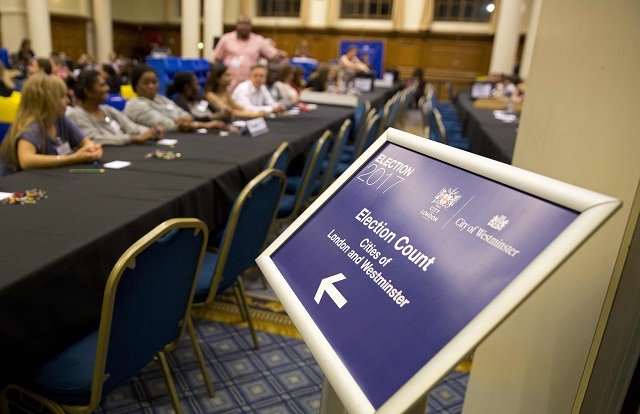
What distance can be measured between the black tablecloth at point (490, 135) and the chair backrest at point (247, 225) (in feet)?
6.36

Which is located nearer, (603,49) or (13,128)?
Result: (603,49)

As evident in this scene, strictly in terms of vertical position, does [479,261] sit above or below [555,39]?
below

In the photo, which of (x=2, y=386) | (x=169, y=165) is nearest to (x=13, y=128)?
(x=169, y=165)

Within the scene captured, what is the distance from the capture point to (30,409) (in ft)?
4.52

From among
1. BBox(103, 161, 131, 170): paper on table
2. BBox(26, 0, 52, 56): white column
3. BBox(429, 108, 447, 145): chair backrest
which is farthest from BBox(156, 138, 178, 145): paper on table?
BBox(26, 0, 52, 56): white column

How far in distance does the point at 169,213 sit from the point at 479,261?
4.81ft

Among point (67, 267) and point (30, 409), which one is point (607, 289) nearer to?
point (67, 267)

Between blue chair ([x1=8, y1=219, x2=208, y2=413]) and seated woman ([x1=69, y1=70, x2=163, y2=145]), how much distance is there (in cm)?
169

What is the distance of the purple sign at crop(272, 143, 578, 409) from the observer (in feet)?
1.87

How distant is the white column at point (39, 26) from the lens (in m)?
11.7

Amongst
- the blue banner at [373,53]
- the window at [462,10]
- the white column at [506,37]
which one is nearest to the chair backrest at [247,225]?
the blue banner at [373,53]

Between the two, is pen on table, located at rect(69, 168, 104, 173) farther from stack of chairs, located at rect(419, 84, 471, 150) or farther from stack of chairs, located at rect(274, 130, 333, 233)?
stack of chairs, located at rect(419, 84, 471, 150)

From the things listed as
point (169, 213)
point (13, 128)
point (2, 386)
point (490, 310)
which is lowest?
point (2, 386)

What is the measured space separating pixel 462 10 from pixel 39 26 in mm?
11241
